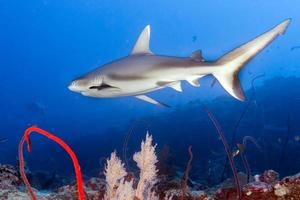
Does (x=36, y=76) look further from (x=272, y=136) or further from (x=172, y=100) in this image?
(x=272, y=136)

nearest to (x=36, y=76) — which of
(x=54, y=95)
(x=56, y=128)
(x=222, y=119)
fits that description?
(x=54, y=95)

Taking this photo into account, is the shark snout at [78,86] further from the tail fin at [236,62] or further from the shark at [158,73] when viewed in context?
the tail fin at [236,62]

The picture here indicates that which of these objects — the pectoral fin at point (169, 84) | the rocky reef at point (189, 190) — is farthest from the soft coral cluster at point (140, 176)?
the pectoral fin at point (169, 84)

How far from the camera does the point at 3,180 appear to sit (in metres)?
6.89

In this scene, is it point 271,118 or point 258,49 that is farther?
point 271,118

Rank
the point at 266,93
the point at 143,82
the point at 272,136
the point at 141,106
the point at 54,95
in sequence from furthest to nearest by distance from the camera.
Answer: the point at 54,95, the point at 141,106, the point at 266,93, the point at 272,136, the point at 143,82

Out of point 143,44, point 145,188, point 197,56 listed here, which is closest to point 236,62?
point 197,56

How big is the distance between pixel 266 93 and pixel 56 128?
61976 mm

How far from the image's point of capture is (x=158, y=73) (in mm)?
4625

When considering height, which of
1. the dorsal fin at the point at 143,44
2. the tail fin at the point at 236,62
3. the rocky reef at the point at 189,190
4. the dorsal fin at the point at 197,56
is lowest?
the rocky reef at the point at 189,190

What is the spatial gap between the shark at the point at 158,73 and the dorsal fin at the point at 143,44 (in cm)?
22

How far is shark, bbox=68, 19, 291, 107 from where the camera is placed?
4.20m

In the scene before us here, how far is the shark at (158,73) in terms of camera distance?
4.20 m

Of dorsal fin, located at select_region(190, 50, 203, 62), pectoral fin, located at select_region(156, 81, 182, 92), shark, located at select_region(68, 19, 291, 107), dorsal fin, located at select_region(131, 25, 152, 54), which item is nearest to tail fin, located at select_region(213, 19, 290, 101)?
shark, located at select_region(68, 19, 291, 107)
